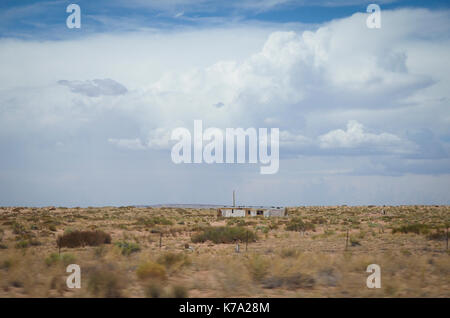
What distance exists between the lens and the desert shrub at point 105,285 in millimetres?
13141

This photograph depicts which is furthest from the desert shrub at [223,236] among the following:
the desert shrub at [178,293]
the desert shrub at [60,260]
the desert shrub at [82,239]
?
the desert shrub at [178,293]

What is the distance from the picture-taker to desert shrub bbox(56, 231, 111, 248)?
1128 inches

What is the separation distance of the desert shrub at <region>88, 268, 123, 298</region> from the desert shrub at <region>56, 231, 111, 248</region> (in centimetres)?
1572

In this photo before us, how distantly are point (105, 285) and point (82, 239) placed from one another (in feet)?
56.8

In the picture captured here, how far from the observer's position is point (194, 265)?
751 inches

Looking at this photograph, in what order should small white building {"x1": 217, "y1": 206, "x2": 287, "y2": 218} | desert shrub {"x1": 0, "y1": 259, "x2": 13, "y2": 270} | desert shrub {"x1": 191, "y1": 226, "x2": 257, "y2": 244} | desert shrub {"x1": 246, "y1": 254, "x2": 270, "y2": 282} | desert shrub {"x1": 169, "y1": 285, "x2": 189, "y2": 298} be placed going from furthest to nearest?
small white building {"x1": 217, "y1": 206, "x2": 287, "y2": 218} < desert shrub {"x1": 191, "y1": 226, "x2": 257, "y2": 244} < desert shrub {"x1": 0, "y1": 259, "x2": 13, "y2": 270} < desert shrub {"x1": 246, "y1": 254, "x2": 270, "y2": 282} < desert shrub {"x1": 169, "y1": 285, "x2": 189, "y2": 298}

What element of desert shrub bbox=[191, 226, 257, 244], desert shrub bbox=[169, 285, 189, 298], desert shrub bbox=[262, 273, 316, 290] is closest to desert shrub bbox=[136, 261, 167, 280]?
desert shrub bbox=[169, 285, 189, 298]

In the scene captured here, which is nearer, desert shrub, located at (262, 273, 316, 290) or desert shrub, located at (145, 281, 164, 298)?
desert shrub, located at (145, 281, 164, 298)

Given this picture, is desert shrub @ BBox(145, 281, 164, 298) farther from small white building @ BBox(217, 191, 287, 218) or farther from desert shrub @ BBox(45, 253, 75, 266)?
small white building @ BBox(217, 191, 287, 218)
